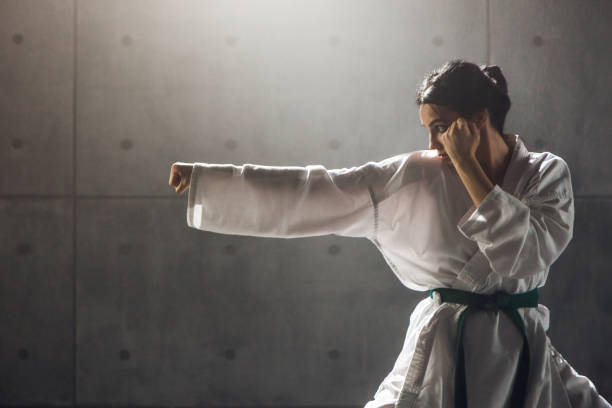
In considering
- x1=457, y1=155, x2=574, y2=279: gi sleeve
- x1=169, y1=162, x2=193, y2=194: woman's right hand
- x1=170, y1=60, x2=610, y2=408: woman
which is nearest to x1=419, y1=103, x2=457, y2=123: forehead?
x1=170, y1=60, x2=610, y2=408: woman

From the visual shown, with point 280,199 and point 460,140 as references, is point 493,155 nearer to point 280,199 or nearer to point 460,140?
point 460,140

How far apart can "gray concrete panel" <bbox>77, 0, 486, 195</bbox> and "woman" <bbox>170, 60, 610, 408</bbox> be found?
1263mm

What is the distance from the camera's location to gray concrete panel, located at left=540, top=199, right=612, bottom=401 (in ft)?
8.91

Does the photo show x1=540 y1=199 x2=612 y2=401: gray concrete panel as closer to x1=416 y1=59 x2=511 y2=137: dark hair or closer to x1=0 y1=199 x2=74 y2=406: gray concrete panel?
x1=416 y1=59 x2=511 y2=137: dark hair

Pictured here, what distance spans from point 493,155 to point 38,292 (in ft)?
7.77

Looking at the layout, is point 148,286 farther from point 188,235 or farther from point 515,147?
point 515,147

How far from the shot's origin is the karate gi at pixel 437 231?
1303 mm

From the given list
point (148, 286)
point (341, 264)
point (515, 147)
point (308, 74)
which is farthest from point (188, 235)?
point (515, 147)

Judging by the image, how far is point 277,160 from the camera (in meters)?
2.73

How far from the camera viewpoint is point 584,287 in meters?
2.72

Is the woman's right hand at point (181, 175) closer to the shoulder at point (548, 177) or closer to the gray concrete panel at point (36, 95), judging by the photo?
the shoulder at point (548, 177)

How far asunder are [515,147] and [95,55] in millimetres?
2146

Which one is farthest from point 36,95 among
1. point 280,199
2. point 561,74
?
point 561,74

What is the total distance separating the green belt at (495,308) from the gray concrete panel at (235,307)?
53.4 inches
